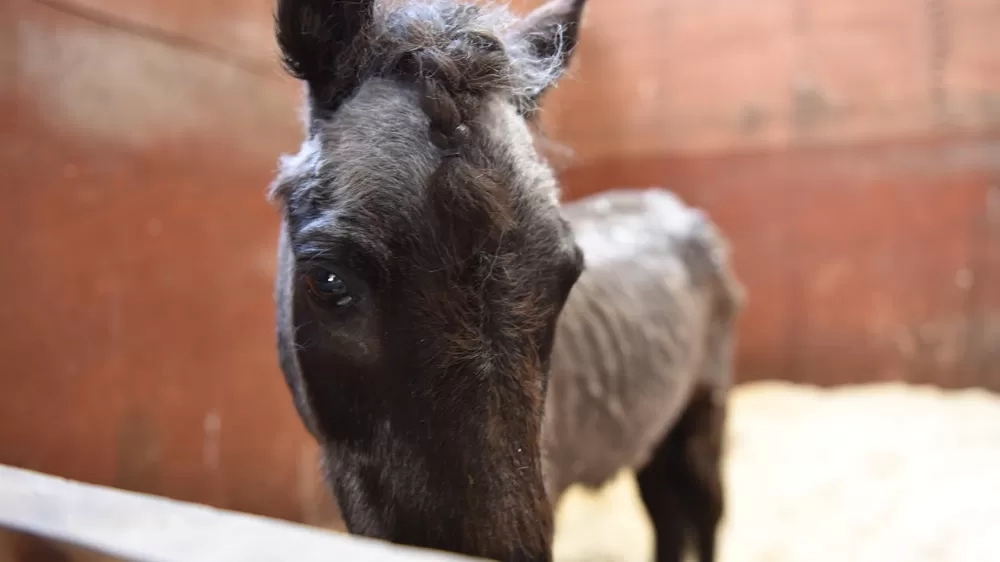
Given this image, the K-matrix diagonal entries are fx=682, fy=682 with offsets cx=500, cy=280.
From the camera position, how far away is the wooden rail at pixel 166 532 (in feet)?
1.67

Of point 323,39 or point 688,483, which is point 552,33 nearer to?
point 323,39

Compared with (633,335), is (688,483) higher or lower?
lower

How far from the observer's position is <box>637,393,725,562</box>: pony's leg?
2.23 meters

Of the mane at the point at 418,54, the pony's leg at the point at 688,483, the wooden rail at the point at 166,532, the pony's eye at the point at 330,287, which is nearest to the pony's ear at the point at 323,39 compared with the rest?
the mane at the point at 418,54

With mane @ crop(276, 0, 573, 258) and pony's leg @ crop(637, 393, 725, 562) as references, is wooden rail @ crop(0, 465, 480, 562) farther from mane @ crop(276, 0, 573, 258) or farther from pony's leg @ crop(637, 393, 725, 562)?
pony's leg @ crop(637, 393, 725, 562)

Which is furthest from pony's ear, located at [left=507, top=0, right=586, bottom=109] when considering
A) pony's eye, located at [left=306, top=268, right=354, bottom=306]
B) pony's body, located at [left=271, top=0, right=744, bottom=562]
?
pony's eye, located at [left=306, top=268, right=354, bottom=306]

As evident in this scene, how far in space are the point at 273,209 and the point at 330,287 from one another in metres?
1.62

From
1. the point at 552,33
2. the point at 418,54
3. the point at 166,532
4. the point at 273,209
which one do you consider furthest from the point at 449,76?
the point at 273,209

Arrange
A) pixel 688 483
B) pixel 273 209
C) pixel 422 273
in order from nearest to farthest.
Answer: pixel 422 273 → pixel 688 483 → pixel 273 209

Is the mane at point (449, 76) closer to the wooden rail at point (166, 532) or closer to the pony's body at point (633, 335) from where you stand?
the wooden rail at point (166, 532)

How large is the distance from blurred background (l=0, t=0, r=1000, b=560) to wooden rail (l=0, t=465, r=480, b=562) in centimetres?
106

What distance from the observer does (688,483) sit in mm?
2275

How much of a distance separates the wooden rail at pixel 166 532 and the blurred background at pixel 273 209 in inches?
41.9

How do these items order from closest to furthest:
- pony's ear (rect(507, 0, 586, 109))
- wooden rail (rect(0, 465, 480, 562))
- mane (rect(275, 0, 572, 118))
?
wooden rail (rect(0, 465, 480, 562)), mane (rect(275, 0, 572, 118)), pony's ear (rect(507, 0, 586, 109))
